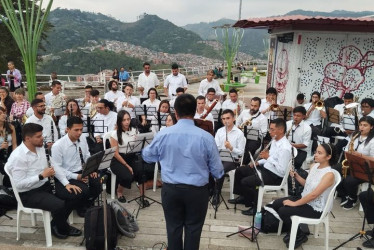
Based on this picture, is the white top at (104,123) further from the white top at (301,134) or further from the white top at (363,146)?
the white top at (363,146)

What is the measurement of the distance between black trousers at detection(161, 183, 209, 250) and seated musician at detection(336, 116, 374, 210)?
338 centimetres

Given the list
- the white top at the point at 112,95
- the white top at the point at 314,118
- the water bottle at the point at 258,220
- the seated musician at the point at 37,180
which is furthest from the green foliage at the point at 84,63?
the water bottle at the point at 258,220

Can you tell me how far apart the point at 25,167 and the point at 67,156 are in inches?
31.5

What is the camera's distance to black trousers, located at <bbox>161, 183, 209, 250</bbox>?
10.6 ft

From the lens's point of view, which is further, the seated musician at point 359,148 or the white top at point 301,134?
the white top at point 301,134

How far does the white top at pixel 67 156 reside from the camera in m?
4.88

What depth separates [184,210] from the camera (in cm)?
338

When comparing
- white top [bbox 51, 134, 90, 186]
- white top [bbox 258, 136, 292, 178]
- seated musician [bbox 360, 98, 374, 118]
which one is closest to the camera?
white top [bbox 51, 134, 90, 186]

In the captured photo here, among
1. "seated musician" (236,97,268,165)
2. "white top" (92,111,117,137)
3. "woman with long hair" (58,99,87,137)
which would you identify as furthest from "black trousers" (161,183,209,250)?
"woman with long hair" (58,99,87,137)

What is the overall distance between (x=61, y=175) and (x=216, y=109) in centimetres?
479

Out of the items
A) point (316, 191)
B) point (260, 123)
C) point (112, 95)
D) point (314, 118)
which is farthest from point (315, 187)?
point (112, 95)

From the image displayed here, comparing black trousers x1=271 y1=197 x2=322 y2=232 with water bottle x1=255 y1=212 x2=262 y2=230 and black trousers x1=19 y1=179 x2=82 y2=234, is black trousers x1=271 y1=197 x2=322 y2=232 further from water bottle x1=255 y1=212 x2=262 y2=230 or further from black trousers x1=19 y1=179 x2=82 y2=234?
black trousers x1=19 y1=179 x2=82 y2=234

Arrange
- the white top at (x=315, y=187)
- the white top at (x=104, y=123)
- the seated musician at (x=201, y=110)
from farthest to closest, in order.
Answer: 1. the seated musician at (x=201, y=110)
2. the white top at (x=104, y=123)
3. the white top at (x=315, y=187)

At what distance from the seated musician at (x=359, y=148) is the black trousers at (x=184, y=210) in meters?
3.38
